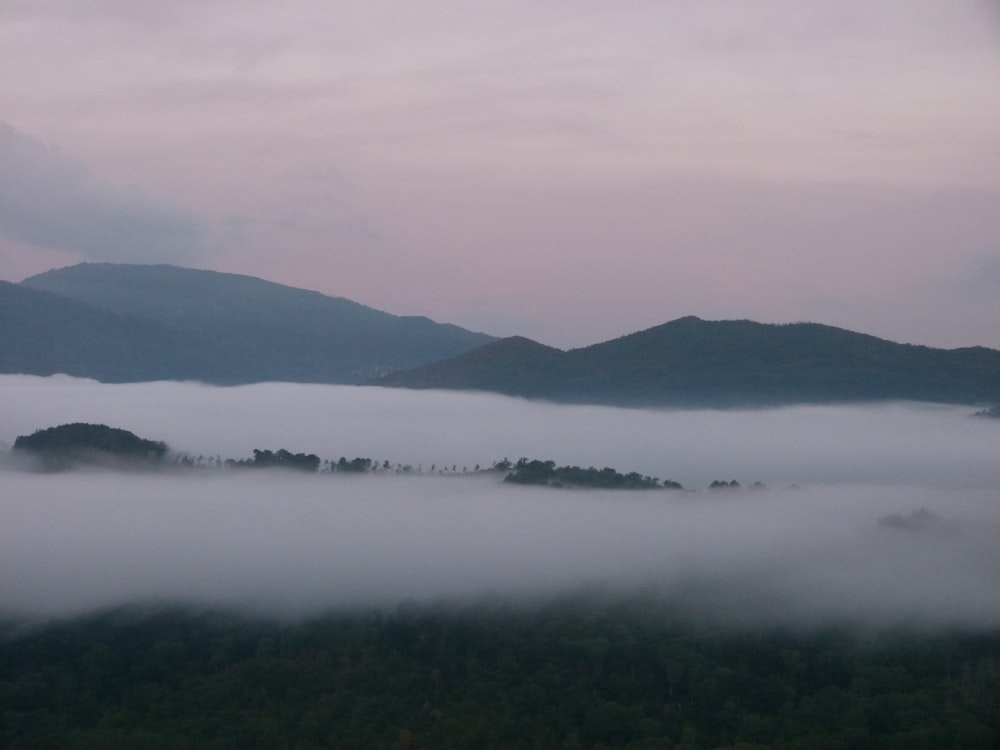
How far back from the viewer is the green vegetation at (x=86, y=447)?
30.3 m

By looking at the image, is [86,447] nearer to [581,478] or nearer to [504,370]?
[581,478]

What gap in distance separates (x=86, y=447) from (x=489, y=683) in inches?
633

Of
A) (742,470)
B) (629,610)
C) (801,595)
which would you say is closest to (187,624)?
(629,610)

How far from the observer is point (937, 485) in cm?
2866

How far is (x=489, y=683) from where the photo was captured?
18172 mm

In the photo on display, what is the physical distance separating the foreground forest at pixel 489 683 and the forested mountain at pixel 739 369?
22.3 m

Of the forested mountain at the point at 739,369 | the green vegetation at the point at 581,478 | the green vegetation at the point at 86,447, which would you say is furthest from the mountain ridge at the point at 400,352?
the green vegetation at the point at 86,447

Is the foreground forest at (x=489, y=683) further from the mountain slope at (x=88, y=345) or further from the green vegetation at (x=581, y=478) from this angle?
the mountain slope at (x=88, y=345)

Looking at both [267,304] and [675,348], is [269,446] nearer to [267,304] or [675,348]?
[675,348]

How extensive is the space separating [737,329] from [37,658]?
29913 millimetres

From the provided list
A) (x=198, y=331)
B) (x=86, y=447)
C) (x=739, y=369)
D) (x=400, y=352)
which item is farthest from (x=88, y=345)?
(x=739, y=369)

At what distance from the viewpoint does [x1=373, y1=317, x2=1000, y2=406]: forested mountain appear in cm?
4094

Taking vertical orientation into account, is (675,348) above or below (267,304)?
below

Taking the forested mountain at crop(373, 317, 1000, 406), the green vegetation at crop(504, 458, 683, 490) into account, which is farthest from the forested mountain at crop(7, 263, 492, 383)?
the green vegetation at crop(504, 458, 683, 490)
